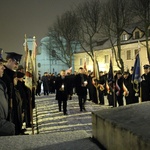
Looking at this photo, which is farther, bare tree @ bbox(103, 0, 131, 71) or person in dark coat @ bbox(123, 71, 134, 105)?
bare tree @ bbox(103, 0, 131, 71)

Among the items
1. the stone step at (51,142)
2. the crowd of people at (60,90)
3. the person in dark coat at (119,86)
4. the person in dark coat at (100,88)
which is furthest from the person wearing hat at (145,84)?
the stone step at (51,142)

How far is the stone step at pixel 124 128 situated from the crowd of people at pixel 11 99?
1.08m

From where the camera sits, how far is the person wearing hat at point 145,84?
1352 centimetres

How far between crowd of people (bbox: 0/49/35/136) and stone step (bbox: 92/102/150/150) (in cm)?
108

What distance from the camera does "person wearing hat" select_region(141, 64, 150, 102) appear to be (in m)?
13.5

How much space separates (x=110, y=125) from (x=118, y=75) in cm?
1258

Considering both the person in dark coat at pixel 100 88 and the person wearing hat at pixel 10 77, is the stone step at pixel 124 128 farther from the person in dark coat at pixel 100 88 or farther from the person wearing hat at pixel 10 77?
the person in dark coat at pixel 100 88

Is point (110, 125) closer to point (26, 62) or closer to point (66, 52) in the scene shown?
point (26, 62)

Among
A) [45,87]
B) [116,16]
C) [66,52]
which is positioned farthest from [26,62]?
[66,52]

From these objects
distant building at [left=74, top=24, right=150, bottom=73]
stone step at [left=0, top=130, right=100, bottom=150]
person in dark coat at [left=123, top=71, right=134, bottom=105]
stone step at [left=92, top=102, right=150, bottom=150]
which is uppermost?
distant building at [left=74, top=24, right=150, bottom=73]

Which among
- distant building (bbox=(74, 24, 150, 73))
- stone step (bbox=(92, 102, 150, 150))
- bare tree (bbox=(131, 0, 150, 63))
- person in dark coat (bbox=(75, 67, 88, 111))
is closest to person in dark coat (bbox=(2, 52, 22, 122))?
stone step (bbox=(92, 102, 150, 150))

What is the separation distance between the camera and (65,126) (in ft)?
34.5

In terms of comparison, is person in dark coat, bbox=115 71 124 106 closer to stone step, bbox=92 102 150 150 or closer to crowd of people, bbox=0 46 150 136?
crowd of people, bbox=0 46 150 136

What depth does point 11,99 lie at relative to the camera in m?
5.95
